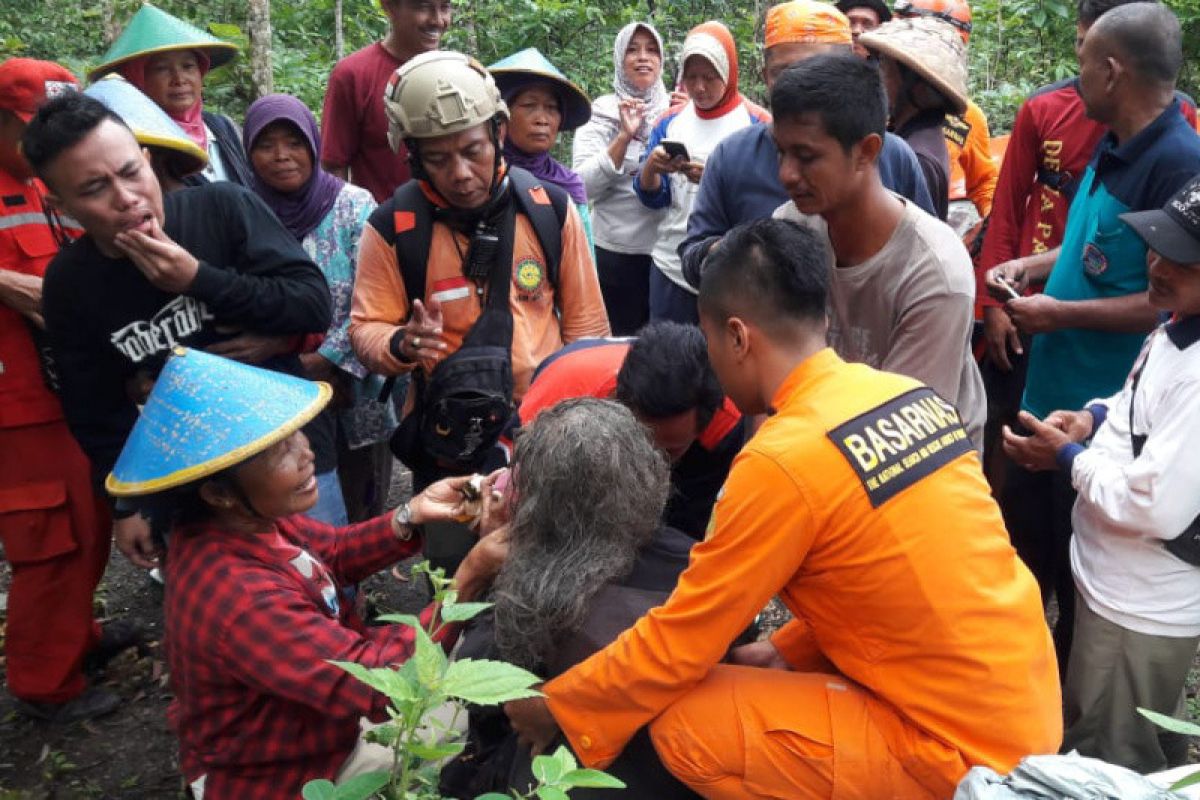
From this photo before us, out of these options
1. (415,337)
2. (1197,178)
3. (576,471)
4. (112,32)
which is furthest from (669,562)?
(112,32)

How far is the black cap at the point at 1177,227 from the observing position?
8.26 ft

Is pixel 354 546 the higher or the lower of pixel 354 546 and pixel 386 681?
the lower

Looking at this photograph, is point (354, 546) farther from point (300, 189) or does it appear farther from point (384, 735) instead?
point (300, 189)

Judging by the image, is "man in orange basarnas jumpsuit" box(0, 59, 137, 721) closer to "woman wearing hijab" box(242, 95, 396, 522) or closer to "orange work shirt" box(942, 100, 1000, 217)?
"woman wearing hijab" box(242, 95, 396, 522)

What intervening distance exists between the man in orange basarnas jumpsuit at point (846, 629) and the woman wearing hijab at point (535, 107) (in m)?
2.71

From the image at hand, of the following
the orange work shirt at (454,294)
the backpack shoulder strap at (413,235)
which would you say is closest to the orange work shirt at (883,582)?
the orange work shirt at (454,294)

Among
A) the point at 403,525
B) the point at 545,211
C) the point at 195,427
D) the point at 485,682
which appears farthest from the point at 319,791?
the point at 545,211

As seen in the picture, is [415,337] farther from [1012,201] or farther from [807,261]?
[1012,201]

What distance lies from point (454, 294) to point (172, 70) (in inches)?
73.8

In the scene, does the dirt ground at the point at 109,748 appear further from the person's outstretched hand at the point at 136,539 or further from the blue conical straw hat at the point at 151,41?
the blue conical straw hat at the point at 151,41

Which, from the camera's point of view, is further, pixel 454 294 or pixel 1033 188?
pixel 1033 188

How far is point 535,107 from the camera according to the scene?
4.56m

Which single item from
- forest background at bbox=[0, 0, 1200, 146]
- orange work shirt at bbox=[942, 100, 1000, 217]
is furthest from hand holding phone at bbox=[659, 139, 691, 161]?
forest background at bbox=[0, 0, 1200, 146]

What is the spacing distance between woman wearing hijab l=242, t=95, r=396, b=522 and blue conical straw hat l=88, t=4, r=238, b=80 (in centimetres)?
43
